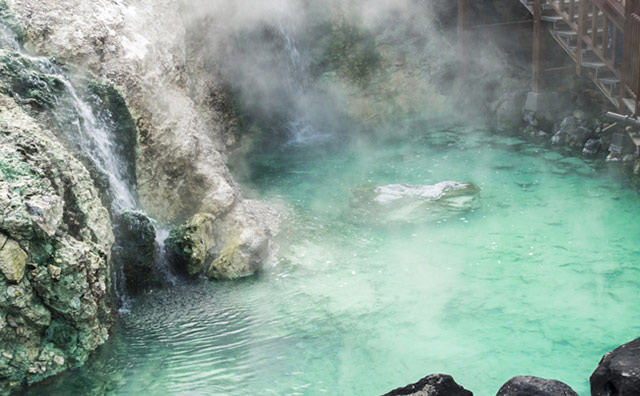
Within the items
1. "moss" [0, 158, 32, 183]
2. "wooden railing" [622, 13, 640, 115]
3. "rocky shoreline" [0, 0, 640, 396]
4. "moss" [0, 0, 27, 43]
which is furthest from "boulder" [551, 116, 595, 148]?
"moss" [0, 158, 32, 183]

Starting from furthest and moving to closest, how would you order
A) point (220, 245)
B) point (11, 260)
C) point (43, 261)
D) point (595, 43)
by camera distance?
point (595, 43) → point (220, 245) → point (43, 261) → point (11, 260)

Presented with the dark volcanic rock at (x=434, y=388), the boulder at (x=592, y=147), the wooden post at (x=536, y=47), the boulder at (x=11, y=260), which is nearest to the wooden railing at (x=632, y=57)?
the boulder at (x=592, y=147)

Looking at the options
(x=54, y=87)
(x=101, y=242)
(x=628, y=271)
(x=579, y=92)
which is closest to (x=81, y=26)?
(x=54, y=87)

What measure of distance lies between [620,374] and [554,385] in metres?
0.42

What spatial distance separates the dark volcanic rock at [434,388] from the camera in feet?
12.8

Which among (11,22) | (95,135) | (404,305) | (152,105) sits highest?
(11,22)

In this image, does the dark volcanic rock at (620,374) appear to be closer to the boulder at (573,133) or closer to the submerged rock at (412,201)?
the submerged rock at (412,201)

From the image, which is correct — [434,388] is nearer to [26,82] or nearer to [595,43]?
[26,82]

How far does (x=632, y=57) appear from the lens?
8602mm

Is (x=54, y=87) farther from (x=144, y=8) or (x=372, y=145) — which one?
(x=372, y=145)

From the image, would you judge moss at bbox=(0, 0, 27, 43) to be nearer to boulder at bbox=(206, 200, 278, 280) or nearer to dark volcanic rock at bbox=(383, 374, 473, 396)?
boulder at bbox=(206, 200, 278, 280)

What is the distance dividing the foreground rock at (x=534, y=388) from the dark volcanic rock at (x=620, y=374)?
277 mm

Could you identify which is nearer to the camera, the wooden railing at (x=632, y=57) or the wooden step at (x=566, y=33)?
the wooden railing at (x=632, y=57)

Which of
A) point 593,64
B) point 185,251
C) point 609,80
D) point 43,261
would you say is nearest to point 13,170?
point 43,261
